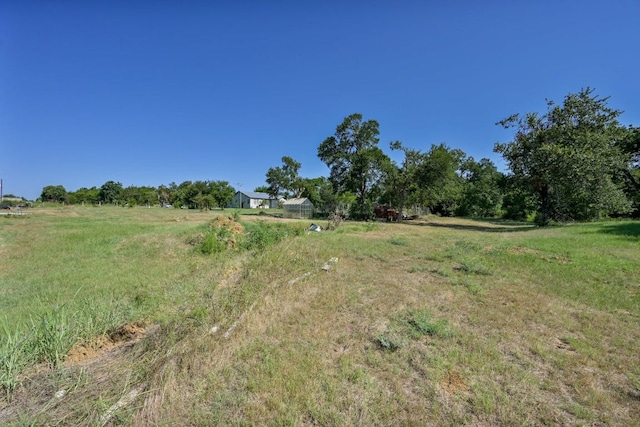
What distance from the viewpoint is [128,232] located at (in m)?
13.1

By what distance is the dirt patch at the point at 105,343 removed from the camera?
125 inches

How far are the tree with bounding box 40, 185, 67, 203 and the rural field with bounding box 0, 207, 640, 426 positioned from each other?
82.4 m

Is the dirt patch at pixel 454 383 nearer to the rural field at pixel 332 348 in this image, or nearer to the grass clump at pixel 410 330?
the rural field at pixel 332 348

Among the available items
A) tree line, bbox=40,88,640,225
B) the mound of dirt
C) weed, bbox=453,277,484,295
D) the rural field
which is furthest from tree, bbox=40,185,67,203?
weed, bbox=453,277,484,295

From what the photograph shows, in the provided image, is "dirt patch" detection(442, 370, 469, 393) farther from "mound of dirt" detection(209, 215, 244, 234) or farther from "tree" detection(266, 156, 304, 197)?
"tree" detection(266, 156, 304, 197)

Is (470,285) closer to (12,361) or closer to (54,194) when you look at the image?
(12,361)

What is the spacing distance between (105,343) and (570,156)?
20.4 metres

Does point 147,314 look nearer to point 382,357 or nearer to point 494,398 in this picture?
point 382,357

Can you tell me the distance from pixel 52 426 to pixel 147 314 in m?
2.75

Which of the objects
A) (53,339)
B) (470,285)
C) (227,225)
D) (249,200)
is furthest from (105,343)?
(249,200)

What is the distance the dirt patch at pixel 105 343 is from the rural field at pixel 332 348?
21 mm

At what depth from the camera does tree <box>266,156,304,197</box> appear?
4822 centimetres

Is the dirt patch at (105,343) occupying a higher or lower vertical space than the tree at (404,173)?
lower

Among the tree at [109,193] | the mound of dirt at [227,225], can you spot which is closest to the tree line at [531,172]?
the mound of dirt at [227,225]
